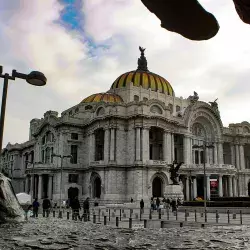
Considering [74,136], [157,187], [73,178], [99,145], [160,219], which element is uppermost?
[74,136]

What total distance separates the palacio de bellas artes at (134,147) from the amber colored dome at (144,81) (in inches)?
7.5

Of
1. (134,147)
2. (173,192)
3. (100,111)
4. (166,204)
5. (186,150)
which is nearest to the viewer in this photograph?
(166,204)

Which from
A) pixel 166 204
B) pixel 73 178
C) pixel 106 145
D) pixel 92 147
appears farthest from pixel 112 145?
pixel 166 204

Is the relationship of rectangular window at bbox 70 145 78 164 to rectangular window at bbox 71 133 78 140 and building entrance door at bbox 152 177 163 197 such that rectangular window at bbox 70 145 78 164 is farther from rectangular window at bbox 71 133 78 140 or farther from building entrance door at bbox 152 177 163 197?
building entrance door at bbox 152 177 163 197

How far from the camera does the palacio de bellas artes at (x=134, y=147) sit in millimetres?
56625

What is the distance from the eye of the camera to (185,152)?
63.0m

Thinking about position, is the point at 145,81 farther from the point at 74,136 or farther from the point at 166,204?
the point at 166,204

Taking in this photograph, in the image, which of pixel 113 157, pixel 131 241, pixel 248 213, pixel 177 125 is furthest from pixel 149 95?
pixel 131 241

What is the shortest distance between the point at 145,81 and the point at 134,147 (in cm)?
1880

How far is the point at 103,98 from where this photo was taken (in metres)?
66.6

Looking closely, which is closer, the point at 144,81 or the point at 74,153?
the point at 74,153

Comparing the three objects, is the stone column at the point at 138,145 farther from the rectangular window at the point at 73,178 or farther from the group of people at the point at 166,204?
the rectangular window at the point at 73,178

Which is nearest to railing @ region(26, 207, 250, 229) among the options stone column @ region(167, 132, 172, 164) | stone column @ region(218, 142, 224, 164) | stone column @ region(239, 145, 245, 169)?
stone column @ region(167, 132, 172, 164)

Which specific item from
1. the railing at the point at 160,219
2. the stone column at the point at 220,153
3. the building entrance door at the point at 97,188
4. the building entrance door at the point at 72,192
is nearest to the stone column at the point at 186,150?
the stone column at the point at 220,153
